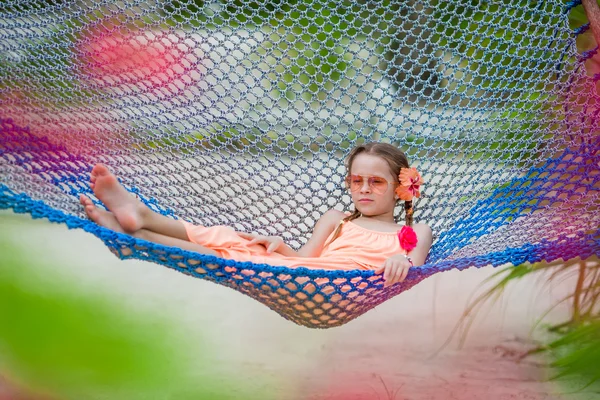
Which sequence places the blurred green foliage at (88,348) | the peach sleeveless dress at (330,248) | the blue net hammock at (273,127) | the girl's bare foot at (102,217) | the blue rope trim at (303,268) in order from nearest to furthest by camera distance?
1. the blue rope trim at (303,268)
2. the girl's bare foot at (102,217)
3. the peach sleeveless dress at (330,248)
4. the blue net hammock at (273,127)
5. the blurred green foliage at (88,348)

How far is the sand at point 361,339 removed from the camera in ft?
7.61

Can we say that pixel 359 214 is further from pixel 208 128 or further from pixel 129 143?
pixel 129 143

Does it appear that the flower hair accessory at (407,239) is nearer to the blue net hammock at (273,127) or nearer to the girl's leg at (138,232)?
the blue net hammock at (273,127)

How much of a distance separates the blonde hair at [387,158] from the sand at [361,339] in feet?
2.17

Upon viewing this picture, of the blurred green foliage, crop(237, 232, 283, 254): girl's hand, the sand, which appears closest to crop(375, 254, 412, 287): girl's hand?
crop(237, 232, 283, 254): girl's hand

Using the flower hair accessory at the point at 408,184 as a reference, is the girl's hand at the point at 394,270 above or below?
below

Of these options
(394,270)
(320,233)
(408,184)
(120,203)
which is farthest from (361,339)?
(120,203)

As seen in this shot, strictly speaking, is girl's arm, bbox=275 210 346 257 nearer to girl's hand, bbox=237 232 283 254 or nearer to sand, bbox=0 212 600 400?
girl's hand, bbox=237 232 283 254

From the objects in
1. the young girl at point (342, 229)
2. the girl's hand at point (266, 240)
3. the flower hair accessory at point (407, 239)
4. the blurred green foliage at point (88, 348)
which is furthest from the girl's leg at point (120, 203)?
the blurred green foliage at point (88, 348)

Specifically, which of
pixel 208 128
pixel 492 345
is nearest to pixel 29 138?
pixel 208 128

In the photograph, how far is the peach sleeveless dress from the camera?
166cm

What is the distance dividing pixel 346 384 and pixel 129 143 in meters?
1.02

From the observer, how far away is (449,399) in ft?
7.32

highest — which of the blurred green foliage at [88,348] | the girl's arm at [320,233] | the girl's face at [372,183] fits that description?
the girl's face at [372,183]
